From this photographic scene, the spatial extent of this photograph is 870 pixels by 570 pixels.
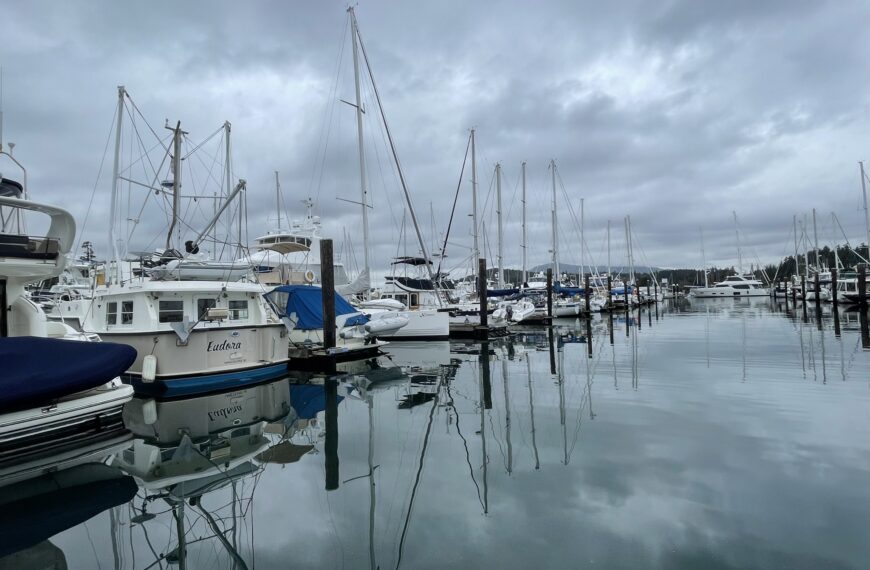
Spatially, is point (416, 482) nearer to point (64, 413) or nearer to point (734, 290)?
point (64, 413)

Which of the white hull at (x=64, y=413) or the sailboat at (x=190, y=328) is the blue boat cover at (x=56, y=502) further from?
the sailboat at (x=190, y=328)

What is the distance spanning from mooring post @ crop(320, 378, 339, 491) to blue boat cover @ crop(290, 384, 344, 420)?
0.14m

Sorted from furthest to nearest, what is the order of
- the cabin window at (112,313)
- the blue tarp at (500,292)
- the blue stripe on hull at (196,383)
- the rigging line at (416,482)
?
1. the blue tarp at (500,292)
2. the cabin window at (112,313)
3. the blue stripe on hull at (196,383)
4. the rigging line at (416,482)

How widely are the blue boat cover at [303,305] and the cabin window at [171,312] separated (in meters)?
4.57

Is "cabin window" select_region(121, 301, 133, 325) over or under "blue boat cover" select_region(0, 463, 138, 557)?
over

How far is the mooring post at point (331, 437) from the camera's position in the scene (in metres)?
7.14

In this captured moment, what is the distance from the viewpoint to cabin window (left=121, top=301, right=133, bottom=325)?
14031 millimetres

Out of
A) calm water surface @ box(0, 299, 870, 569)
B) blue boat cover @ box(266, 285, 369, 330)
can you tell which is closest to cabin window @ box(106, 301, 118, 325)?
calm water surface @ box(0, 299, 870, 569)

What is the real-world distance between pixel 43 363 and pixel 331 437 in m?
4.67

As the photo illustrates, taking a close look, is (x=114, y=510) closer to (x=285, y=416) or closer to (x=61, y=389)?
(x=61, y=389)

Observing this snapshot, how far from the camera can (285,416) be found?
10898 mm

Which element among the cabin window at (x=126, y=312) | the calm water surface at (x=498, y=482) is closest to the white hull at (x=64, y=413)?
the calm water surface at (x=498, y=482)

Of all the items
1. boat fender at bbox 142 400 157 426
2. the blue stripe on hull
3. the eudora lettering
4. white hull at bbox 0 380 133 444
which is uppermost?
the eudora lettering

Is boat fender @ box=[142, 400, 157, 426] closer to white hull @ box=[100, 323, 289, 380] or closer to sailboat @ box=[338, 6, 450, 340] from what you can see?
white hull @ box=[100, 323, 289, 380]
